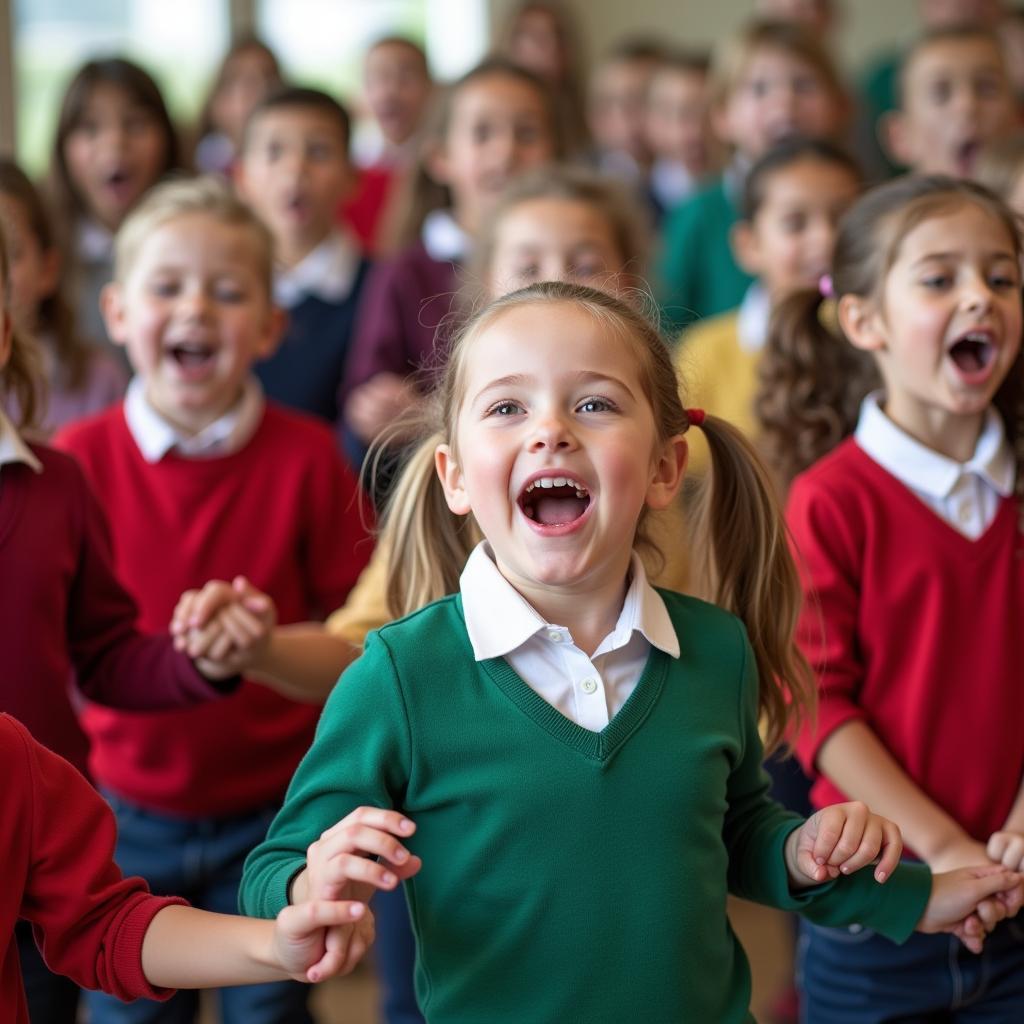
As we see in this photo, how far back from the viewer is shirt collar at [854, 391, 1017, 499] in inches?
69.5

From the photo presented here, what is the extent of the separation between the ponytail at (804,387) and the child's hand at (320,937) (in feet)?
3.61

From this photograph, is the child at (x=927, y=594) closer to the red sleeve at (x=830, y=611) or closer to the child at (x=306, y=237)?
the red sleeve at (x=830, y=611)

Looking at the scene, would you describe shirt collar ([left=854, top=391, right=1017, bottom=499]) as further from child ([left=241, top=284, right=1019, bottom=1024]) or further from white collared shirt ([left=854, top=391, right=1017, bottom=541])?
child ([left=241, top=284, right=1019, bottom=1024])

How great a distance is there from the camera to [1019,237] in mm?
1896

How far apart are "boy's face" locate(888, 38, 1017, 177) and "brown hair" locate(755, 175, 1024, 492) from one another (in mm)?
1501

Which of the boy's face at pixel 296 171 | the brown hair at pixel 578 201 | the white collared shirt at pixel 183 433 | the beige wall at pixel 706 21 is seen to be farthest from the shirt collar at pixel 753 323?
the beige wall at pixel 706 21

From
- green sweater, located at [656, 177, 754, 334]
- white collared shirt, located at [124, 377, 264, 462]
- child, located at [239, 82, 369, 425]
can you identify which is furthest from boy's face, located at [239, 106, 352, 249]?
white collared shirt, located at [124, 377, 264, 462]

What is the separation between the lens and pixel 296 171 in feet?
10.8

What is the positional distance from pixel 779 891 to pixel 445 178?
2.29m

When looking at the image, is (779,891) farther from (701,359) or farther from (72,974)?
(701,359)

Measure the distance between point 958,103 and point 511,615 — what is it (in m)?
2.60

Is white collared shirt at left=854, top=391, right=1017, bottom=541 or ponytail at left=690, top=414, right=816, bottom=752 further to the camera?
white collared shirt at left=854, top=391, right=1017, bottom=541

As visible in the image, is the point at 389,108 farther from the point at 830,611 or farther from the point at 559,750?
the point at 559,750

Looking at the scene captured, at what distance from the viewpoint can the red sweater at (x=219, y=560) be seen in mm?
2016
